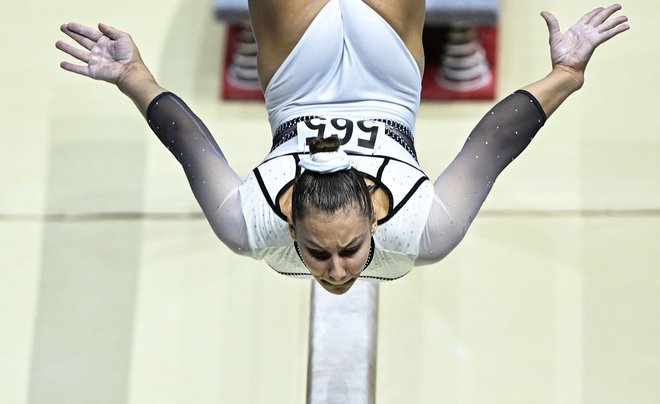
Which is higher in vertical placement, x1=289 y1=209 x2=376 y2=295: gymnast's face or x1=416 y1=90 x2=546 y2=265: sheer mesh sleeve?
x1=416 y1=90 x2=546 y2=265: sheer mesh sleeve

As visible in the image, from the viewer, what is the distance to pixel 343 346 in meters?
2.25

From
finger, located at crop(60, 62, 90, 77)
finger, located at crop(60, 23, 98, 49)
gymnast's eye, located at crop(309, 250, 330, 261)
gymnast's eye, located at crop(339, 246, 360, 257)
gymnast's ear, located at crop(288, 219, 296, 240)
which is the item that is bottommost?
gymnast's eye, located at crop(309, 250, 330, 261)

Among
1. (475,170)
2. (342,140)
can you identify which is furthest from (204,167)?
(475,170)

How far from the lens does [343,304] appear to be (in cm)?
230

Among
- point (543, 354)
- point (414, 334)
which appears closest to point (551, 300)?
point (543, 354)

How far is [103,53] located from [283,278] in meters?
0.82

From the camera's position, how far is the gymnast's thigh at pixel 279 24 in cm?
205

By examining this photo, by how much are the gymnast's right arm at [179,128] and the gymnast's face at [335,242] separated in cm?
17

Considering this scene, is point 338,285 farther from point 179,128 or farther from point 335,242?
point 179,128

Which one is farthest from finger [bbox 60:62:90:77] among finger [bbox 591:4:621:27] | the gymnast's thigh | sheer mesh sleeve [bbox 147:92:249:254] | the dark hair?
finger [bbox 591:4:621:27]

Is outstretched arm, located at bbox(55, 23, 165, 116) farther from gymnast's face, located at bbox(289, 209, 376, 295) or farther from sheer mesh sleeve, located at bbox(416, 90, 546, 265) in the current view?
sheer mesh sleeve, located at bbox(416, 90, 546, 265)

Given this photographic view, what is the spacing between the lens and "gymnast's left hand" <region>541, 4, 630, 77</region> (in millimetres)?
1979

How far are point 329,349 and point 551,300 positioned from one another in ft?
2.02

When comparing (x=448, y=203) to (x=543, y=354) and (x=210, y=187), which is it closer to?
(x=210, y=187)
